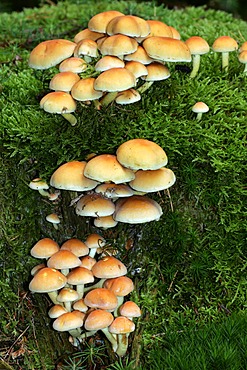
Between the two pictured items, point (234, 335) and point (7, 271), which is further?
point (7, 271)

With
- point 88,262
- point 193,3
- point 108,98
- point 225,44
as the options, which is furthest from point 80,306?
point 193,3

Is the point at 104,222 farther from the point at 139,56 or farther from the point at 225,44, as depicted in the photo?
the point at 225,44

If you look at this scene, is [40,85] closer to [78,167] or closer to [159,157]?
[78,167]

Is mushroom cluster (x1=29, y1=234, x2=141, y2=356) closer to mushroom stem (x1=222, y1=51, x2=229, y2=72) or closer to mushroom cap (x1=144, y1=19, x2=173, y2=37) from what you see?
mushroom cap (x1=144, y1=19, x2=173, y2=37)

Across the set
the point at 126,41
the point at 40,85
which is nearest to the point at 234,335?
the point at 126,41

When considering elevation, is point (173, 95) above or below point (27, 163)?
above

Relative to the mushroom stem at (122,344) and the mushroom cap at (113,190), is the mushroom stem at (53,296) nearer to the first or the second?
the mushroom stem at (122,344)

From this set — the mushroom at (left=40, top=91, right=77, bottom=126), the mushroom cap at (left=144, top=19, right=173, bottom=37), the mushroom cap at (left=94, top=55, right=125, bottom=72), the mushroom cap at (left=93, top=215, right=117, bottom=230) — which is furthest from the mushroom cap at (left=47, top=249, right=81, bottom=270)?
the mushroom cap at (left=144, top=19, right=173, bottom=37)
